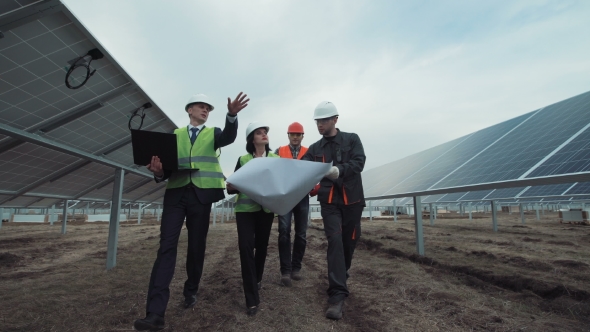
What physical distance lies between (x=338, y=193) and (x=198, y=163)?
1386 millimetres

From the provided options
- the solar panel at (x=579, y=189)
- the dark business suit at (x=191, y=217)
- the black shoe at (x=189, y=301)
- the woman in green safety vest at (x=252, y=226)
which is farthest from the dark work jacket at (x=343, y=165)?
the solar panel at (x=579, y=189)

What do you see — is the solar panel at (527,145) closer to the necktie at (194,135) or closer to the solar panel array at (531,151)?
the solar panel array at (531,151)

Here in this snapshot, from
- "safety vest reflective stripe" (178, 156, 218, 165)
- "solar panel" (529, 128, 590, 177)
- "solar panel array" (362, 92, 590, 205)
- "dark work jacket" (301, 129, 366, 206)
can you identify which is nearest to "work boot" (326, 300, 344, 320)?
"dark work jacket" (301, 129, 366, 206)

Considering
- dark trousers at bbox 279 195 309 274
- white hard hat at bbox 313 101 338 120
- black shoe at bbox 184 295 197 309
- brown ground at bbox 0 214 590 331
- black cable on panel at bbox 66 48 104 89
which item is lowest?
brown ground at bbox 0 214 590 331

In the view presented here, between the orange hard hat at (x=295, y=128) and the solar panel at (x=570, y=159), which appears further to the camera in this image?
the orange hard hat at (x=295, y=128)

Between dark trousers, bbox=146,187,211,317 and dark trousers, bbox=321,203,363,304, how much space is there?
1.17 m

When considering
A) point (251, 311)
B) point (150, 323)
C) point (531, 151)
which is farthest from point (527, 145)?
point (150, 323)

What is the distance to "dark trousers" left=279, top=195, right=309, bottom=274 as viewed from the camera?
4.06m

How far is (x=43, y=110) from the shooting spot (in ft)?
13.6

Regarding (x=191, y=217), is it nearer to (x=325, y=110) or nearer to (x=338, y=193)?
(x=338, y=193)

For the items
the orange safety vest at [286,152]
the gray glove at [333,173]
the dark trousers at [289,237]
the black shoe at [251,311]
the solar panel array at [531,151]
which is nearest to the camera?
the black shoe at [251,311]

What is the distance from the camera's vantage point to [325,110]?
3.52m

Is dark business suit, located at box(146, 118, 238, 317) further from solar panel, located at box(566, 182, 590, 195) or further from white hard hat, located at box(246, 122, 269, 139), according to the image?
solar panel, located at box(566, 182, 590, 195)

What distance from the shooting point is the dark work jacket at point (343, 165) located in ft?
10.7
